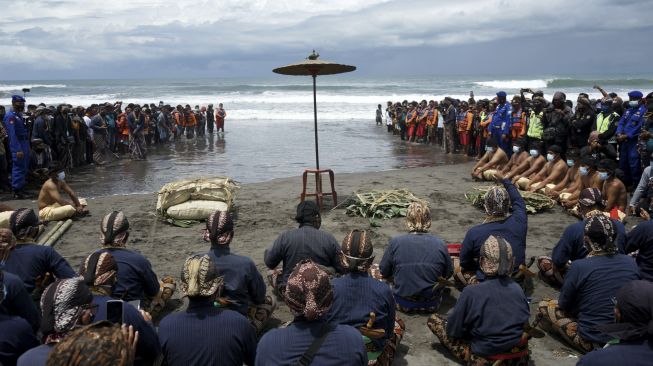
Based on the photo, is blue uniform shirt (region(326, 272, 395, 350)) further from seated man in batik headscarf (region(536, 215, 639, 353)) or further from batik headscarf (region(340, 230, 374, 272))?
seated man in batik headscarf (region(536, 215, 639, 353))

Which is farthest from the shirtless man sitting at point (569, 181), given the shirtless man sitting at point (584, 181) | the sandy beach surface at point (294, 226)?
the sandy beach surface at point (294, 226)

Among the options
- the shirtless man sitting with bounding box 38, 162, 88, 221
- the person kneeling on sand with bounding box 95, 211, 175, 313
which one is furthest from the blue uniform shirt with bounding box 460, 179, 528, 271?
the shirtless man sitting with bounding box 38, 162, 88, 221

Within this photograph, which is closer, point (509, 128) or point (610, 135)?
point (610, 135)

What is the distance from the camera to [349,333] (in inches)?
109

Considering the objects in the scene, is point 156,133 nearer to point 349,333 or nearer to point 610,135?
point 610,135

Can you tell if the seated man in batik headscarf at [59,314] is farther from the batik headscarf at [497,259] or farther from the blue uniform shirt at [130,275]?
the batik headscarf at [497,259]

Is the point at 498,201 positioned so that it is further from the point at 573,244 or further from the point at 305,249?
the point at 305,249

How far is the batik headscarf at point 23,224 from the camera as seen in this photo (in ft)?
14.3

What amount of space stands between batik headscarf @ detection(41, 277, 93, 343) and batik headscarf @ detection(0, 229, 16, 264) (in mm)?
1921

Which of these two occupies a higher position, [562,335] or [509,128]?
[509,128]

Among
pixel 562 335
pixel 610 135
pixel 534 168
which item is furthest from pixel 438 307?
pixel 610 135

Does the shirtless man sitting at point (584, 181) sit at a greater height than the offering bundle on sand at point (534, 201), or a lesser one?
greater

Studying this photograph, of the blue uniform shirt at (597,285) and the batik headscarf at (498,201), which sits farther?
the batik headscarf at (498,201)

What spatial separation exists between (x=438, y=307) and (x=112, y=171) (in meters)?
11.0
